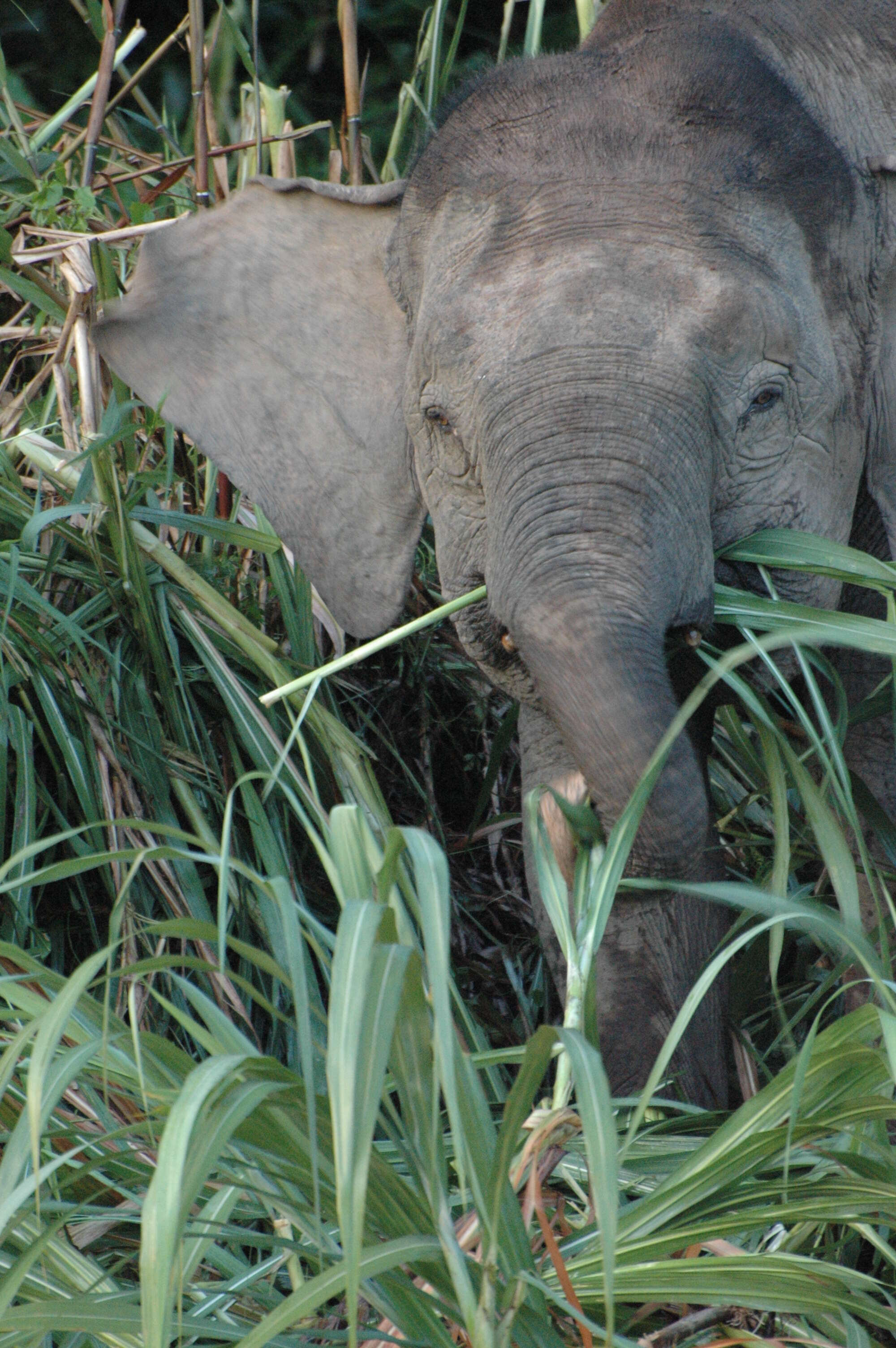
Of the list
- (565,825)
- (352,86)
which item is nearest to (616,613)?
(565,825)

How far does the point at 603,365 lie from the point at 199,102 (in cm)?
150

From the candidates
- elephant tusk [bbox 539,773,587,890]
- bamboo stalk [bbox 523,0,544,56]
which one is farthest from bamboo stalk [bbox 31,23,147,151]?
elephant tusk [bbox 539,773,587,890]

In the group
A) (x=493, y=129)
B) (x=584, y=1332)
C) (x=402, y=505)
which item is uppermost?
(x=493, y=129)

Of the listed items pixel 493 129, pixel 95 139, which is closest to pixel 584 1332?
pixel 493 129

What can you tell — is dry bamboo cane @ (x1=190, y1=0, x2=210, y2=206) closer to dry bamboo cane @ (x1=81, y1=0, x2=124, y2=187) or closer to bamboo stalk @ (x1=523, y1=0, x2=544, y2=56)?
dry bamboo cane @ (x1=81, y1=0, x2=124, y2=187)

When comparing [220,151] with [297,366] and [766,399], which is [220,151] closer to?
[297,366]

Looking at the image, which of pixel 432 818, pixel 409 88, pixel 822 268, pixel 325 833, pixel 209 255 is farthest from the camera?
pixel 409 88

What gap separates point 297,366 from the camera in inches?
89.4

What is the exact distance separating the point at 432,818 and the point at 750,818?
60 centimetres

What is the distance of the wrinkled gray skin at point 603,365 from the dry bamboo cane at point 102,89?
726 mm

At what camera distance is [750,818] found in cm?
285

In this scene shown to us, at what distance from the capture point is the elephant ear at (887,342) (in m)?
1.94

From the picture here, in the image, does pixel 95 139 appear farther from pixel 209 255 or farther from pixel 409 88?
pixel 209 255

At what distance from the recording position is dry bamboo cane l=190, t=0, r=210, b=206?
2.80m
